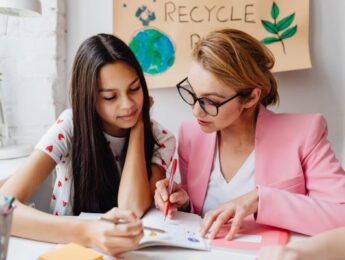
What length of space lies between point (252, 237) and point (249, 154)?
31cm

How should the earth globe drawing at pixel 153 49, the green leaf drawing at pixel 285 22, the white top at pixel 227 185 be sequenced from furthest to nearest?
the earth globe drawing at pixel 153 49 → the green leaf drawing at pixel 285 22 → the white top at pixel 227 185

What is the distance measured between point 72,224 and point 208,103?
17.2 inches

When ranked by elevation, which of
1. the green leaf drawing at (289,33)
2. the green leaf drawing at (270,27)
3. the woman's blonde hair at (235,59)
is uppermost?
the green leaf drawing at (270,27)

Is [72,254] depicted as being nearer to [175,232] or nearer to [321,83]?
[175,232]

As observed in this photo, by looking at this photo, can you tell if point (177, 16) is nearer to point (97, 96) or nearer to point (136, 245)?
point (97, 96)

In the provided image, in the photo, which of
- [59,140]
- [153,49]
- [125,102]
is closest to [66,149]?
[59,140]

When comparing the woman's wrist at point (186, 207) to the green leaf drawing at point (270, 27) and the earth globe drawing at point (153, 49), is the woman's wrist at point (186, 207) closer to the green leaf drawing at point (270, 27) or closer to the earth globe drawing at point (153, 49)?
the earth globe drawing at point (153, 49)

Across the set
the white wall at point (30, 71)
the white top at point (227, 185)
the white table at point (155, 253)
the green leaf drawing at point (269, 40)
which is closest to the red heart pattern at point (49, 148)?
the white table at point (155, 253)

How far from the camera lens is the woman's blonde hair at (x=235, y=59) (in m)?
0.93

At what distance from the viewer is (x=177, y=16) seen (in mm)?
1491

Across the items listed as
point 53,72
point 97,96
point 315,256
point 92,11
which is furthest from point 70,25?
point 315,256

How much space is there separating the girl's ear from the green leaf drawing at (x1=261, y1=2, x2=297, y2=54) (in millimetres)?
509

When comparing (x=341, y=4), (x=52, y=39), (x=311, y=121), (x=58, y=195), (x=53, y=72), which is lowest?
(x=58, y=195)

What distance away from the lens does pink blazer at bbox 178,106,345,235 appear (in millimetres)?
824
